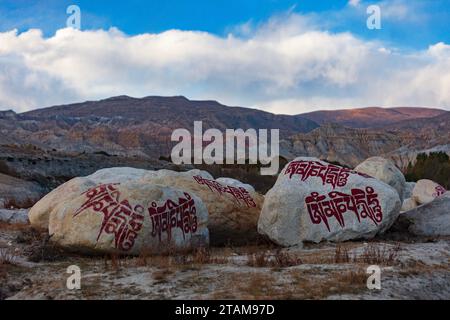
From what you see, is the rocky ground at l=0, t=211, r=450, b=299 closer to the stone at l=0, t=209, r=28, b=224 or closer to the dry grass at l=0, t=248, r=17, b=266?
the dry grass at l=0, t=248, r=17, b=266

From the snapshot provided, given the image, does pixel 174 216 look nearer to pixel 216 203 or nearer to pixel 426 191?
pixel 216 203

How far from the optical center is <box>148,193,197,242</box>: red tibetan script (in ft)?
38.2

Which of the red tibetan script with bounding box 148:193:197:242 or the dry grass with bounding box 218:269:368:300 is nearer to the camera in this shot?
the dry grass with bounding box 218:269:368:300

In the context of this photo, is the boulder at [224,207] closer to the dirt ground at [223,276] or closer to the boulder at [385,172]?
the dirt ground at [223,276]

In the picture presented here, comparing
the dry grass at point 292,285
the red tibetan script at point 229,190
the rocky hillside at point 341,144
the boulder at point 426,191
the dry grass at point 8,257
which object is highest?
Result: the rocky hillside at point 341,144

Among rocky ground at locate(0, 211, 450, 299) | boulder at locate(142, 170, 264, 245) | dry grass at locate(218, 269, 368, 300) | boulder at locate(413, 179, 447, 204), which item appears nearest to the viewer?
dry grass at locate(218, 269, 368, 300)

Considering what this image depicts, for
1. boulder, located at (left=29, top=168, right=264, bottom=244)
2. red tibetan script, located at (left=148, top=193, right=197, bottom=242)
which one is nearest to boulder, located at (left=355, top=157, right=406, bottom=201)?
boulder, located at (left=29, top=168, right=264, bottom=244)

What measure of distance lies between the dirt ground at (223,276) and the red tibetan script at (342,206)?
2056 millimetres

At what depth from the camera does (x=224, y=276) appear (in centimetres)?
819

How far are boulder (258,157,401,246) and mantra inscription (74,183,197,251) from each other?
6.91 feet

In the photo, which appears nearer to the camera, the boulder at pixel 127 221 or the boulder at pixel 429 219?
the boulder at pixel 127 221

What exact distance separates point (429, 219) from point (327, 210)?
11.2ft

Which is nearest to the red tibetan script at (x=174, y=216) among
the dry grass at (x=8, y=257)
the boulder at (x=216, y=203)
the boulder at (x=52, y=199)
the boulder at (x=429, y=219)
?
the boulder at (x=216, y=203)

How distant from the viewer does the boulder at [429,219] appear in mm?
14703
